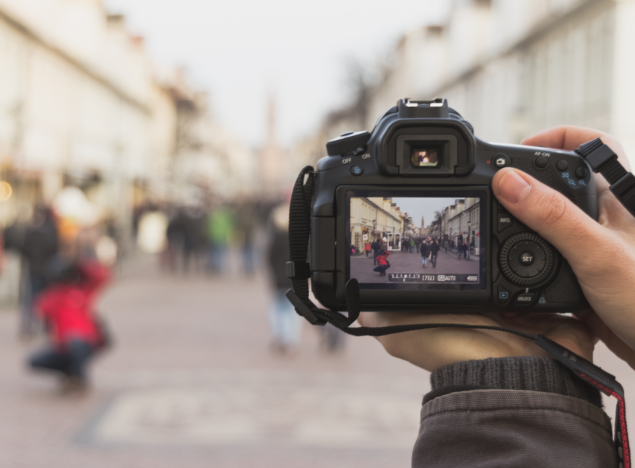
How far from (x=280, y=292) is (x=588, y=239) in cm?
806

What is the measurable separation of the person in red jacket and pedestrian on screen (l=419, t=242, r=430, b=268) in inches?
243

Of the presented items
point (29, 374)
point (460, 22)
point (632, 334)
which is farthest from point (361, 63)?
point (632, 334)

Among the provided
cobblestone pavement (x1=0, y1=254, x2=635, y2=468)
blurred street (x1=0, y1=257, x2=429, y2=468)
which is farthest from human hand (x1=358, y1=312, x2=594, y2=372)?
blurred street (x1=0, y1=257, x2=429, y2=468)

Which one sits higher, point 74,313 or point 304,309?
point 304,309

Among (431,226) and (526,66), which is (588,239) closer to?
(431,226)

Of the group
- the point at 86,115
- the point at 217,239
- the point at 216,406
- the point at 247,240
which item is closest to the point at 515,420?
the point at 216,406

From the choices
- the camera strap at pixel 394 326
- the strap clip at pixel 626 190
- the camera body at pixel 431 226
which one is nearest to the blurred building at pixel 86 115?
the camera strap at pixel 394 326

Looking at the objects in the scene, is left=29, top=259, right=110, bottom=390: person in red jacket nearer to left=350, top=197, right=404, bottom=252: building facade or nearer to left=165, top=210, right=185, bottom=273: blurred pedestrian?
left=350, top=197, right=404, bottom=252: building facade

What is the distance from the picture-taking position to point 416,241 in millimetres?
1486

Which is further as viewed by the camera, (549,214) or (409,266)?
(409,266)

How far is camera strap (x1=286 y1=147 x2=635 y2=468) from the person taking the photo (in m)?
1.31

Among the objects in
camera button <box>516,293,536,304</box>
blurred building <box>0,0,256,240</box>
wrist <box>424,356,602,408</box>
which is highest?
blurred building <box>0,0,256,240</box>

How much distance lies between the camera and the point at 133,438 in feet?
19.1

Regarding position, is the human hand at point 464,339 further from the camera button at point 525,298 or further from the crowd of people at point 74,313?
the crowd of people at point 74,313
